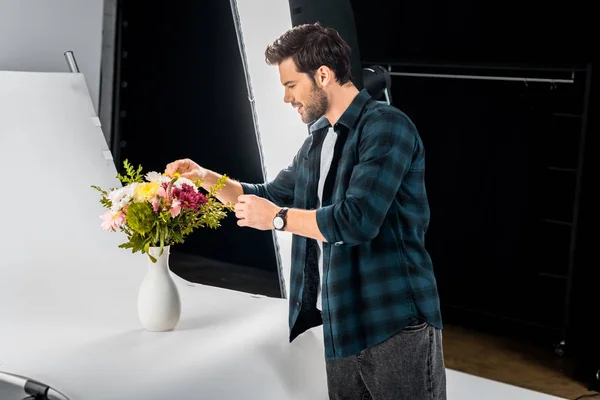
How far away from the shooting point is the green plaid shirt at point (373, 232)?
71.9 inches

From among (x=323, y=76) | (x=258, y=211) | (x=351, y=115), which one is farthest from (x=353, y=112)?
(x=258, y=211)

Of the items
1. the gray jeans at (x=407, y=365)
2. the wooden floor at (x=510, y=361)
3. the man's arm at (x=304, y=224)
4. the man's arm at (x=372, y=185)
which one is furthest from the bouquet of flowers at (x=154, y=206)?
the wooden floor at (x=510, y=361)

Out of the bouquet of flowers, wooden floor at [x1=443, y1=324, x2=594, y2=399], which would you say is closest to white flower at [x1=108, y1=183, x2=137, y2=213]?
the bouquet of flowers

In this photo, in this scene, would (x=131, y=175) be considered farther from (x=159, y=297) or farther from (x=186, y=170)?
(x=159, y=297)

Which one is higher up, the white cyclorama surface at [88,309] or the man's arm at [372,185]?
the man's arm at [372,185]

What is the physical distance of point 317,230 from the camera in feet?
6.18

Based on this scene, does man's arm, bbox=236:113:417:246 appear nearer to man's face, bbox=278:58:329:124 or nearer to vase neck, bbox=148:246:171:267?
man's face, bbox=278:58:329:124

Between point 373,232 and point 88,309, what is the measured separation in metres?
1.32

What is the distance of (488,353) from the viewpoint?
4195 millimetres

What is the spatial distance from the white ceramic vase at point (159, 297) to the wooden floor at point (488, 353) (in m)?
1.93

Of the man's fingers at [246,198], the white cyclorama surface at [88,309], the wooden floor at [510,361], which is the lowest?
the wooden floor at [510,361]

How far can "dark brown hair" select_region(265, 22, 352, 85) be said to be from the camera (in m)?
1.98

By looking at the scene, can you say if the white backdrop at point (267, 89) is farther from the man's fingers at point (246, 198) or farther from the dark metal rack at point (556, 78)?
the dark metal rack at point (556, 78)

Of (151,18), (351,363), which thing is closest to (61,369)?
(351,363)
